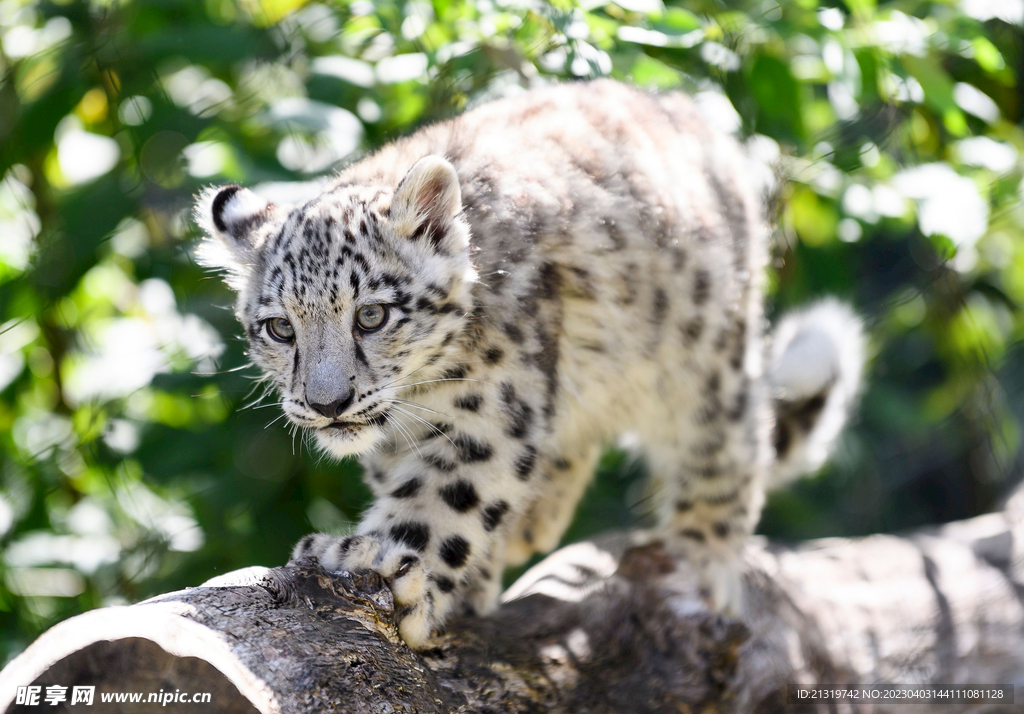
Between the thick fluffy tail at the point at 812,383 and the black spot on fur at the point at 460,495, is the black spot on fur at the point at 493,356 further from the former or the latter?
the thick fluffy tail at the point at 812,383

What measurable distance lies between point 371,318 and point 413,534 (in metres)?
0.66

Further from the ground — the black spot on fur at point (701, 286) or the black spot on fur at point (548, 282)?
the black spot on fur at point (548, 282)

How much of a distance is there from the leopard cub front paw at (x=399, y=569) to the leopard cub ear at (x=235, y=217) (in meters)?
1.00

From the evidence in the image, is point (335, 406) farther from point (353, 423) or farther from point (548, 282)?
point (548, 282)

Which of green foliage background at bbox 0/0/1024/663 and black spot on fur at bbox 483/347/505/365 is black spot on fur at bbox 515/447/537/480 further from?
green foliage background at bbox 0/0/1024/663

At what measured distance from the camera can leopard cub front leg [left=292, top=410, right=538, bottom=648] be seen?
2.62 meters

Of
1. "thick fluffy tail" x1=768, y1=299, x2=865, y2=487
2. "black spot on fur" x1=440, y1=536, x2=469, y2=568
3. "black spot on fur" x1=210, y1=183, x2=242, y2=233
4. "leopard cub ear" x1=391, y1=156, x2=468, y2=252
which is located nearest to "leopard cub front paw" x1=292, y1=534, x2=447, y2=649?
"black spot on fur" x1=440, y1=536, x2=469, y2=568

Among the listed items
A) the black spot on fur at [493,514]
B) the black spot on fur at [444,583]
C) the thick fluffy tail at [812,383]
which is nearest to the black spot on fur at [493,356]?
the black spot on fur at [493,514]

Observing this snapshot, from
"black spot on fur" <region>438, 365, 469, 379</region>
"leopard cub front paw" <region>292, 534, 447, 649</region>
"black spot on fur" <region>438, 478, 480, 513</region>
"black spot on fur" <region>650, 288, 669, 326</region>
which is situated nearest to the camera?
"leopard cub front paw" <region>292, 534, 447, 649</region>

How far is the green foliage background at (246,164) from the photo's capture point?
3.55 m

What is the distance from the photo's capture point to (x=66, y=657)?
1897mm

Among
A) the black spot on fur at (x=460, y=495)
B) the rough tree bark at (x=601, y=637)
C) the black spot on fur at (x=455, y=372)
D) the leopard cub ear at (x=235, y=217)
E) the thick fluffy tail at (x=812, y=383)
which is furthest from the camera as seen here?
the thick fluffy tail at (x=812, y=383)

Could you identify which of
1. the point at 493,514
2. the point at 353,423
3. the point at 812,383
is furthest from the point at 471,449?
the point at 812,383

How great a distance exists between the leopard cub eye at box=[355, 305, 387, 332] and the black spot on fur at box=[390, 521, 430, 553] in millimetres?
597
